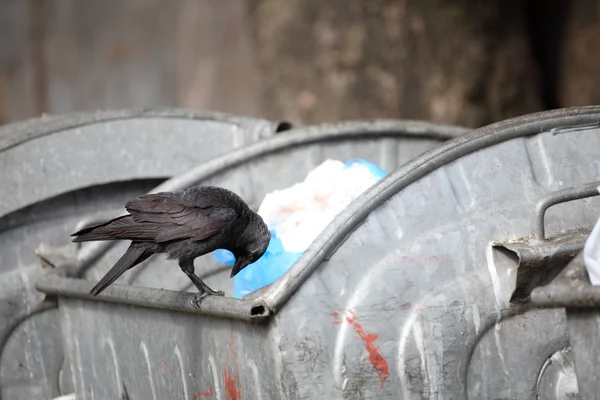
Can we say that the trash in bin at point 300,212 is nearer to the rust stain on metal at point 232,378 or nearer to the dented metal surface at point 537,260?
the rust stain on metal at point 232,378

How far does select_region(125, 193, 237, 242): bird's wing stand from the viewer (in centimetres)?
260

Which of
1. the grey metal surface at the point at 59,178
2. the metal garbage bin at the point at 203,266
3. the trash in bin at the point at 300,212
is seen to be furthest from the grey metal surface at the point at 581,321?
the grey metal surface at the point at 59,178

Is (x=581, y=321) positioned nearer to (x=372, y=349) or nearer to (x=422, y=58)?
(x=372, y=349)

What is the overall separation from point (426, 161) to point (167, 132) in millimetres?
1497

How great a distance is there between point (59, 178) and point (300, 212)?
0.97 meters

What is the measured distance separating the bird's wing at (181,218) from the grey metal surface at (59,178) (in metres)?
0.80

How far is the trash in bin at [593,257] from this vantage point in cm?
198

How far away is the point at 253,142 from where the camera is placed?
352 centimetres

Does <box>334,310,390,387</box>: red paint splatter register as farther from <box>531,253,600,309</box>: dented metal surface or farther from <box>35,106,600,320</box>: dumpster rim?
<box>531,253,600,309</box>: dented metal surface

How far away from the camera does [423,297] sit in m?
2.35

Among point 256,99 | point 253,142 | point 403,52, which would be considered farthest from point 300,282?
point 256,99

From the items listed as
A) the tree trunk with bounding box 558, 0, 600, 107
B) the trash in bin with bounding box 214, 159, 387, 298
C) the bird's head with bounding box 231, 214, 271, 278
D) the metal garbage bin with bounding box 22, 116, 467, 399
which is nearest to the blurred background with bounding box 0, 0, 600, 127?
the tree trunk with bounding box 558, 0, 600, 107

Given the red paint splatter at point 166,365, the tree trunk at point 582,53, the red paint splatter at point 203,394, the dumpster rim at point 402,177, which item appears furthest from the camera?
the tree trunk at point 582,53

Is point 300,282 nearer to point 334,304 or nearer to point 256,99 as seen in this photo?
point 334,304
